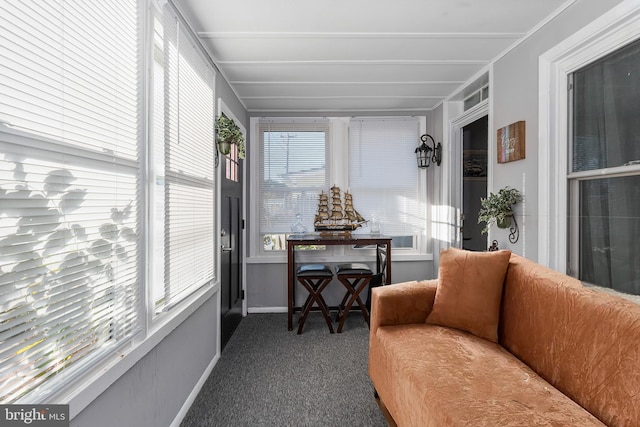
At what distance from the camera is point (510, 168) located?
243cm

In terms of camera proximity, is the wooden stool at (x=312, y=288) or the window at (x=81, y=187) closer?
the window at (x=81, y=187)

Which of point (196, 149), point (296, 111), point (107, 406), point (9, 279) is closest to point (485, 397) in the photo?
point (107, 406)

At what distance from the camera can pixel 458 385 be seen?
131 cm

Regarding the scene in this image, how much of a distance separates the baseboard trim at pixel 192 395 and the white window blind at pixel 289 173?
1.70 metres

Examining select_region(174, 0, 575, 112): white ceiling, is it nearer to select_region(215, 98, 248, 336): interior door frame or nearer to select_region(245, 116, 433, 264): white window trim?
select_region(215, 98, 248, 336): interior door frame

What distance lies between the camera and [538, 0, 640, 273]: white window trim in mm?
1936

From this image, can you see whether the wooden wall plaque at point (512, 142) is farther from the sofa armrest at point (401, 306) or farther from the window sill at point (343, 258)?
the window sill at point (343, 258)

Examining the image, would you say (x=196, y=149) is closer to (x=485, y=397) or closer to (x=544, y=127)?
(x=485, y=397)

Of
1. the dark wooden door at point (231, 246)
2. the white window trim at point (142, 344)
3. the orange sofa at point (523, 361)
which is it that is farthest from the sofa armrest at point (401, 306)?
the dark wooden door at point (231, 246)

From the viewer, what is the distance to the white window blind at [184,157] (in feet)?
5.56

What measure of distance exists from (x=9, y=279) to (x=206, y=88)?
1.93 metres

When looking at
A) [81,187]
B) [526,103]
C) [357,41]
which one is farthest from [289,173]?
[81,187]

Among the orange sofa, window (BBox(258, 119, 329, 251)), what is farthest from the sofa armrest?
window (BBox(258, 119, 329, 251))

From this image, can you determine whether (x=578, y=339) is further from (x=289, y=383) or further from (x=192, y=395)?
(x=192, y=395)
